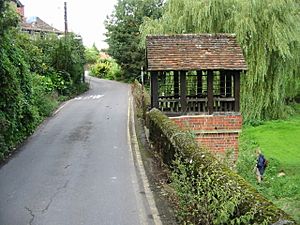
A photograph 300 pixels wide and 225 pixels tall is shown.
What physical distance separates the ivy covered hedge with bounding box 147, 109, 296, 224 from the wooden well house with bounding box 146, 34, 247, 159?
5841 mm

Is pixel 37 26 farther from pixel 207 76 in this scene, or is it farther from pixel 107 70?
pixel 207 76

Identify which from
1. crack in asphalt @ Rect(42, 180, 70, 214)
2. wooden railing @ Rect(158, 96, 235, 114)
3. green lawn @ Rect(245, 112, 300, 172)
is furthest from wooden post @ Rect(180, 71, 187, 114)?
green lawn @ Rect(245, 112, 300, 172)

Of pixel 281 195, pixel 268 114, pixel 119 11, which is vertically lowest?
pixel 281 195

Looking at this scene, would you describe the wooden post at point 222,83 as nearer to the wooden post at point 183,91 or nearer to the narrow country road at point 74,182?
the wooden post at point 183,91

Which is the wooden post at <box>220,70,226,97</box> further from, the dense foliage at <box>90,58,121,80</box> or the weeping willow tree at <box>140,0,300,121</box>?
the dense foliage at <box>90,58,121,80</box>

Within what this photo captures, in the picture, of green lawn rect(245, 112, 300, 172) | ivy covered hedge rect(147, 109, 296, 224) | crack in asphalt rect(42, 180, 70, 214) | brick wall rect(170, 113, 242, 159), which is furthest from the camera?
green lawn rect(245, 112, 300, 172)

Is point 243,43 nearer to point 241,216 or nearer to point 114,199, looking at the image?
point 114,199

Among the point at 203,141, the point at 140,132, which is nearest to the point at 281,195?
the point at 203,141

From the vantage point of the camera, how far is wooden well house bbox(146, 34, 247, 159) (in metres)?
15.9

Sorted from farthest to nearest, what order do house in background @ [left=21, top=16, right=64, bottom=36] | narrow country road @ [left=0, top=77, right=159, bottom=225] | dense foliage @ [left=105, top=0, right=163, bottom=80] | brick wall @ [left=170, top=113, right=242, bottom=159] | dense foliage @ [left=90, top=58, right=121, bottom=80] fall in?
1. dense foliage @ [left=90, top=58, right=121, bottom=80]
2. house in background @ [left=21, top=16, right=64, bottom=36]
3. dense foliage @ [left=105, top=0, right=163, bottom=80]
4. brick wall @ [left=170, top=113, right=242, bottom=159]
5. narrow country road @ [left=0, top=77, right=159, bottom=225]

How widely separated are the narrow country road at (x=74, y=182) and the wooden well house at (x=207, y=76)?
244 centimetres

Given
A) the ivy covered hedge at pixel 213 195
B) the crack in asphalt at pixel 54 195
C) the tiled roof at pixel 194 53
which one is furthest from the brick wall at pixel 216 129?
the ivy covered hedge at pixel 213 195

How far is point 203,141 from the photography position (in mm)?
15945

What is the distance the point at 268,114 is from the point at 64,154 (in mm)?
16632
